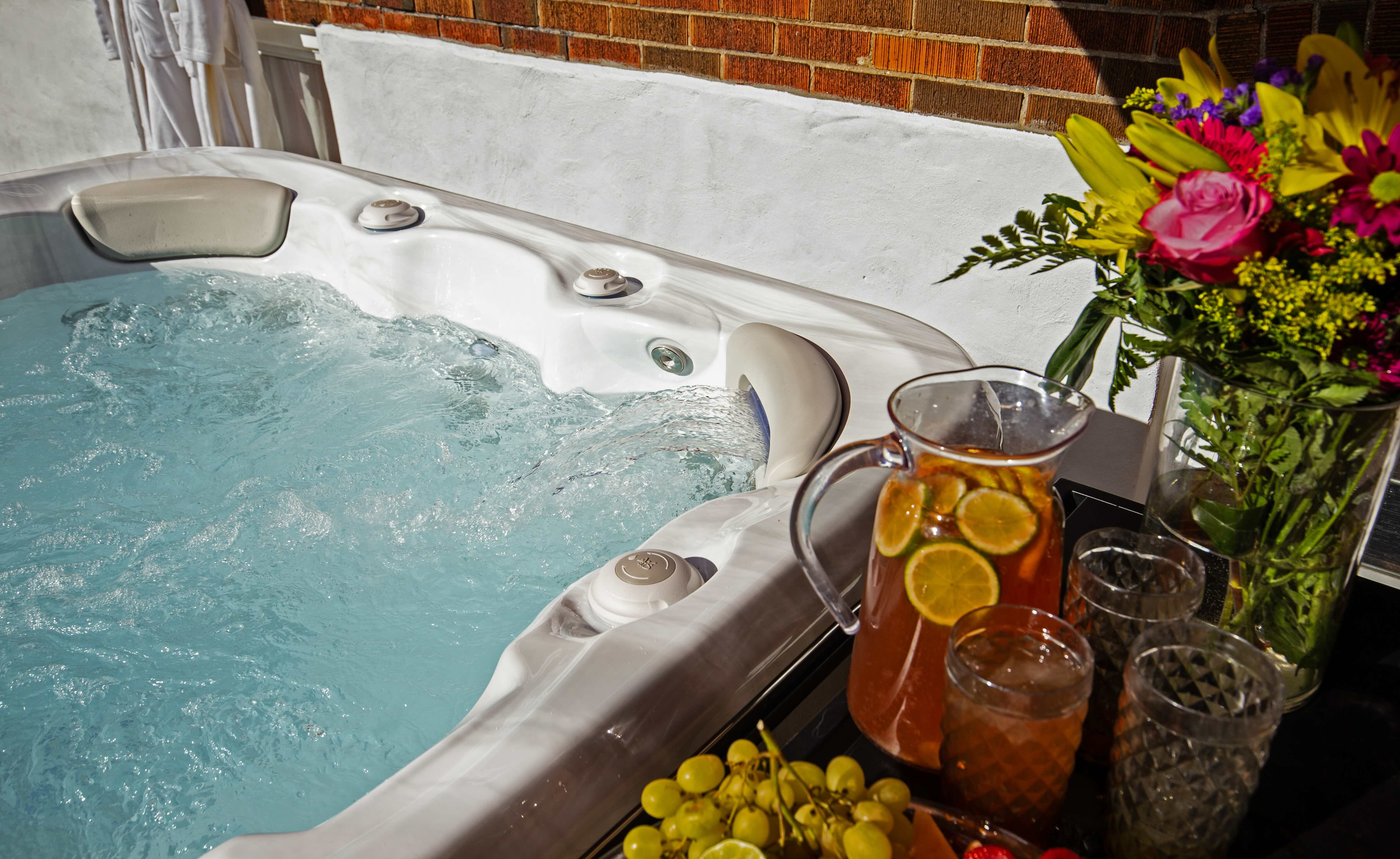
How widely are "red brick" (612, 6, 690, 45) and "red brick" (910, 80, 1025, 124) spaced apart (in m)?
0.52

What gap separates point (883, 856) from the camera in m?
0.46

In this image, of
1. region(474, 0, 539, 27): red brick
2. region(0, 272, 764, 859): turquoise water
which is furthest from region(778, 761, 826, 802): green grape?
region(474, 0, 539, 27): red brick

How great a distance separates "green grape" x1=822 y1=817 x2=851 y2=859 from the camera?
473 millimetres

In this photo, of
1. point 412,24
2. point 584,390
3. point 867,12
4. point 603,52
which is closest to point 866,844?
point 584,390

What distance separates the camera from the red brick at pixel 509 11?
211cm

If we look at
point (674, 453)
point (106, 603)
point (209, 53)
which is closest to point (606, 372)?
point (674, 453)

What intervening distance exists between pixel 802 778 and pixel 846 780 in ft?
0.10

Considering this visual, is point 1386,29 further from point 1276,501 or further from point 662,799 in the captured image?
point 662,799

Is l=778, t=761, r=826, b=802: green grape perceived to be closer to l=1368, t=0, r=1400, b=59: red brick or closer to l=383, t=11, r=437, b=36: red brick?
l=1368, t=0, r=1400, b=59: red brick

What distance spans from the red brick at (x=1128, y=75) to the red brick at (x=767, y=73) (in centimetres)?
53

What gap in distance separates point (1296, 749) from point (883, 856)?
37 cm

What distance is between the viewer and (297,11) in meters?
2.68

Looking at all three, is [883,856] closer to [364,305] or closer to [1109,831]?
[1109,831]

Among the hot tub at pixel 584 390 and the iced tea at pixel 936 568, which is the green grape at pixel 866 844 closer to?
the iced tea at pixel 936 568
